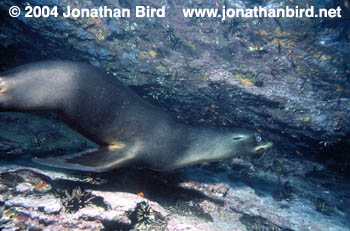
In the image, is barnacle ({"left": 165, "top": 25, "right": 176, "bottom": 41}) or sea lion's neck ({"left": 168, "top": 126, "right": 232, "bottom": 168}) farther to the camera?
barnacle ({"left": 165, "top": 25, "right": 176, "bottom": 41})

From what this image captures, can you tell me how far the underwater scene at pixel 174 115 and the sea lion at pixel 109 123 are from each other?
2cm

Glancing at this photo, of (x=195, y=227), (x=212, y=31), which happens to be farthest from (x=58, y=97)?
(x=212, y=31)

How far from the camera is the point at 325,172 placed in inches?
217

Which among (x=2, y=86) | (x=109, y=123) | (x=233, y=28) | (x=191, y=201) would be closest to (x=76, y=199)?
(x=109, y=123)

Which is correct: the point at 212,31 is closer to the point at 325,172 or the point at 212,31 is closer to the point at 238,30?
the point at 238,30

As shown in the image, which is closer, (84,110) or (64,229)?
(64,229)

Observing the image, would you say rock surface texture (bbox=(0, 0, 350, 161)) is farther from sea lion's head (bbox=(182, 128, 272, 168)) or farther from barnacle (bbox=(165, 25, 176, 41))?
sea lion's head (bbox=(182, 128, 272, 168))

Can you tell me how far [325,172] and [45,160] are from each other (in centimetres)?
703

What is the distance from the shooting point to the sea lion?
2.39 m

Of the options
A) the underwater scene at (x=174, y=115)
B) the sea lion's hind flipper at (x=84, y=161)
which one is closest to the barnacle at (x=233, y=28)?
the underwater scene at (x=174, y=115)

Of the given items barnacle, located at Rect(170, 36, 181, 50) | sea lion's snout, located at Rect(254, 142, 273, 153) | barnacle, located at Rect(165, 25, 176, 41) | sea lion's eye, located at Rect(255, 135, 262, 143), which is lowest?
sea lion's snout, located at Rect(254, 142, 273, 153)

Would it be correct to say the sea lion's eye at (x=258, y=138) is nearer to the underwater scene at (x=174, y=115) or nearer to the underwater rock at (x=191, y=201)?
the underwater scene at (x=174, y=115)

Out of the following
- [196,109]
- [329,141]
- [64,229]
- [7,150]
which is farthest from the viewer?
[196,109]

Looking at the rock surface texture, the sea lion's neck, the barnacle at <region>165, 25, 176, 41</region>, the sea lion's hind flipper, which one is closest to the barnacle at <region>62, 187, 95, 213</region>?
the sea lion's hind flipper
